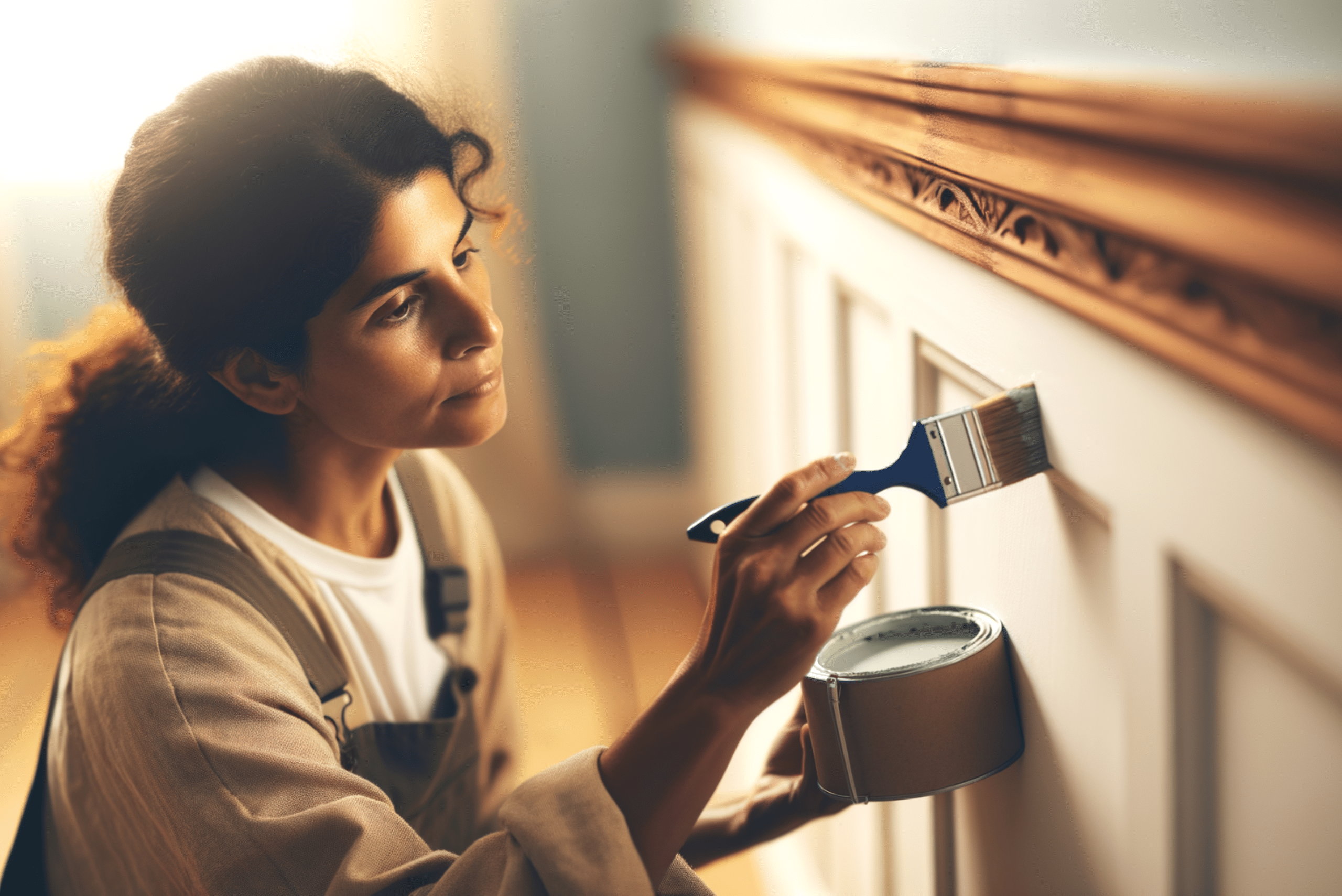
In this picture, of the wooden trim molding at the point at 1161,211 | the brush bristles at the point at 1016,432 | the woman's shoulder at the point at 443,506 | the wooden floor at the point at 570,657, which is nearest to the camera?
the wooden trim molding at the point at 1161,211

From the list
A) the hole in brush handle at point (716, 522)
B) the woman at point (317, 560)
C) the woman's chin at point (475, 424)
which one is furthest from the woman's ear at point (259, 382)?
the hole in brush handle at point (716, 522)

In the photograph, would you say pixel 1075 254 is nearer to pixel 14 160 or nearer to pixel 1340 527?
pixel 1340 527

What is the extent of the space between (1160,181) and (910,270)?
34 cm

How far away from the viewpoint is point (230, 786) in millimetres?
663

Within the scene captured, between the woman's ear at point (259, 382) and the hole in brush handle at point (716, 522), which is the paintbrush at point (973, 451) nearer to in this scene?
the hole in brush handle at point (716, 522)

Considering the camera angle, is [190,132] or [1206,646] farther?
[190,132]

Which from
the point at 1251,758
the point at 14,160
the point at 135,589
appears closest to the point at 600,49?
the point at 14,160

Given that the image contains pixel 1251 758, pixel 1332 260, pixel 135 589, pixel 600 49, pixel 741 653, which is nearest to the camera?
pixel 1332 260

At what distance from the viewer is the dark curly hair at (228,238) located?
2.49ft

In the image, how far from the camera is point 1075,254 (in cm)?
50

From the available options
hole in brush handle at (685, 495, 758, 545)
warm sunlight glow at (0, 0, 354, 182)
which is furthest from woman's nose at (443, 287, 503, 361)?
warm sunlight glow at (0, 0, 354, 182)

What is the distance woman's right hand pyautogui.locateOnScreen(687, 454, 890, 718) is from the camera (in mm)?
583

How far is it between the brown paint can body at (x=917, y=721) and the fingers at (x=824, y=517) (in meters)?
0.08

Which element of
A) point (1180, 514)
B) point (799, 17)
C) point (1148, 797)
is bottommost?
point (1148, 797)
